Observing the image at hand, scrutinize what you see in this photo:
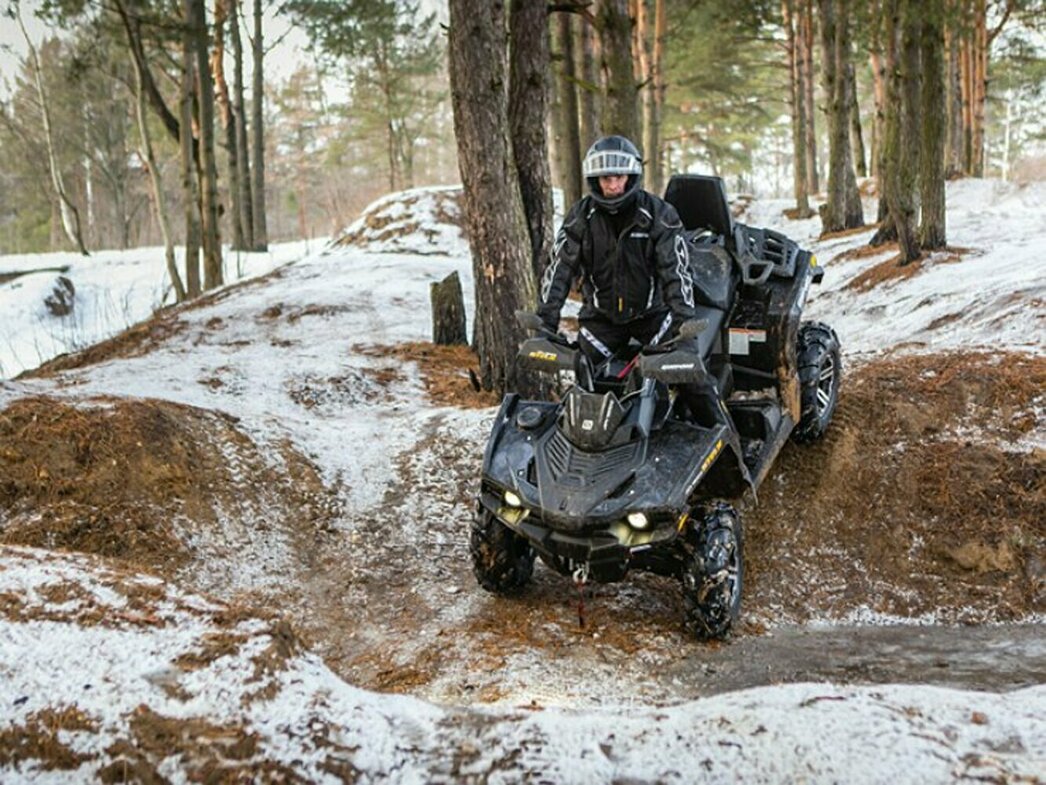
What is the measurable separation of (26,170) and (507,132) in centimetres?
4222

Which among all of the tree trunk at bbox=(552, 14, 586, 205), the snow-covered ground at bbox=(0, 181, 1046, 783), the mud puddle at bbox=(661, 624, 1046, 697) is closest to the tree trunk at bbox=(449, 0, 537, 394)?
the mud puddle at bbox=(661, 624, 1046, 697)

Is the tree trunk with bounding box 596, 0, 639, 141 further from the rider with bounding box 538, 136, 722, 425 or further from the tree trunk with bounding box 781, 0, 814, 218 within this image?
the tree trunk with bounding box 781, 0, 814, 218

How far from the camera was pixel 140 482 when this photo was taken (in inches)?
236

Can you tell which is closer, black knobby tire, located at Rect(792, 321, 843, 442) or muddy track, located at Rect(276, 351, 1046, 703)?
muddy track, located at Rect(276, 351, 1046, 703)

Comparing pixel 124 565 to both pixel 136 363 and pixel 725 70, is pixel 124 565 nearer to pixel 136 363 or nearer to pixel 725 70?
pixel 136 363

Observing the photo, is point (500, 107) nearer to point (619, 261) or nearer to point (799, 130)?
point (619, 261)

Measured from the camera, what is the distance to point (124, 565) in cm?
444

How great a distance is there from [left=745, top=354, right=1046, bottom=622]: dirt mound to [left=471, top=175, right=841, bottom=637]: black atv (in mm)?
583

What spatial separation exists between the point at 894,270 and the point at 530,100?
5947 mm

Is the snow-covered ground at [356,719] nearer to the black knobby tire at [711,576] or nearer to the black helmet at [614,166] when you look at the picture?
the black knobby tire at [711,576]

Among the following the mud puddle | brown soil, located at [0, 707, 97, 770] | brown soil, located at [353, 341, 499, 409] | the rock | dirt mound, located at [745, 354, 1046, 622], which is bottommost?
the mud puddle

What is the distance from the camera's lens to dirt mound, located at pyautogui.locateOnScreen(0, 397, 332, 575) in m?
5.51

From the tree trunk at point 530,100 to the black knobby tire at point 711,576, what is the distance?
4.88 meters

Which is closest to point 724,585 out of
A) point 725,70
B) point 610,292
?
point 610,292
